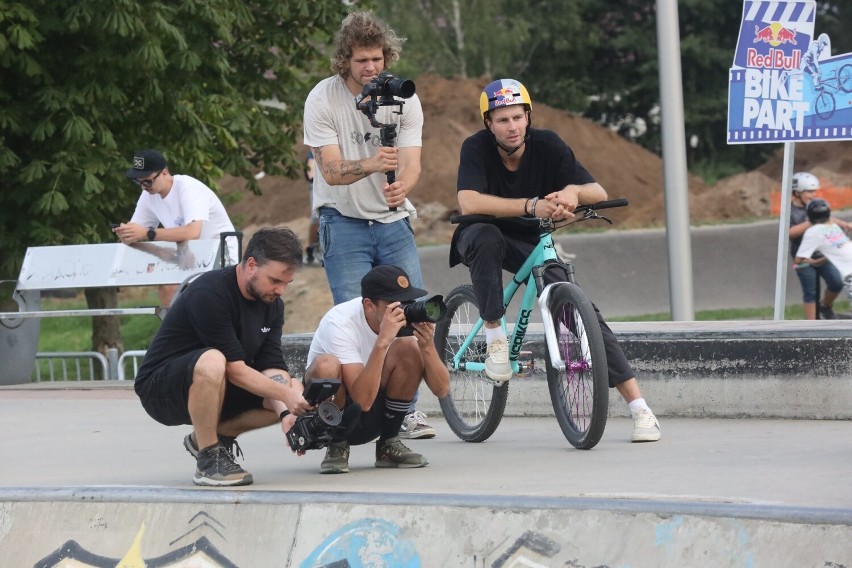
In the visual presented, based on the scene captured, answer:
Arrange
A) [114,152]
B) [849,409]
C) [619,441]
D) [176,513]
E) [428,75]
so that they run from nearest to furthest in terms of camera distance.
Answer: [176,513] → [619,441] → [849,409] → [114,152] → [428,75]

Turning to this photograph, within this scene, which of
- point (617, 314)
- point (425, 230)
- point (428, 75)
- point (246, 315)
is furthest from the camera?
point (428, 75)

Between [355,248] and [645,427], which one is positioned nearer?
[645,427]

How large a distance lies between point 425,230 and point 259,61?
31.5 feet

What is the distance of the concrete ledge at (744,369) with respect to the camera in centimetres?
795

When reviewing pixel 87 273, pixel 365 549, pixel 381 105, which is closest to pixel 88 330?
pixel 87 273

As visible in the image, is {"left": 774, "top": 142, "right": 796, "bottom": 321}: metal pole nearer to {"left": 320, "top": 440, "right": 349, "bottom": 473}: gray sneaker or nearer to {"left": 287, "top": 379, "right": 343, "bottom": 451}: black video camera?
{"left": 320, "top": 440, "right": 349, "bottom": 473}: gray sneaker

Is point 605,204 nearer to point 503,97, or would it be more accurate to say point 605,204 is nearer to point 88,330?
point 503,97

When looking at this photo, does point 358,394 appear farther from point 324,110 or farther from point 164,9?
point 164,9

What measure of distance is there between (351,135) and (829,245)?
8788 millimetres

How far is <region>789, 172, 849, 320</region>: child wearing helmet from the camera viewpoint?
15.0 m

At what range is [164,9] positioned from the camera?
16.3 m

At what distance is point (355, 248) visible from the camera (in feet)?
24.8

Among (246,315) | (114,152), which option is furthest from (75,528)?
(114,152)

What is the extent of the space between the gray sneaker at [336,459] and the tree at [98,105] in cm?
923
